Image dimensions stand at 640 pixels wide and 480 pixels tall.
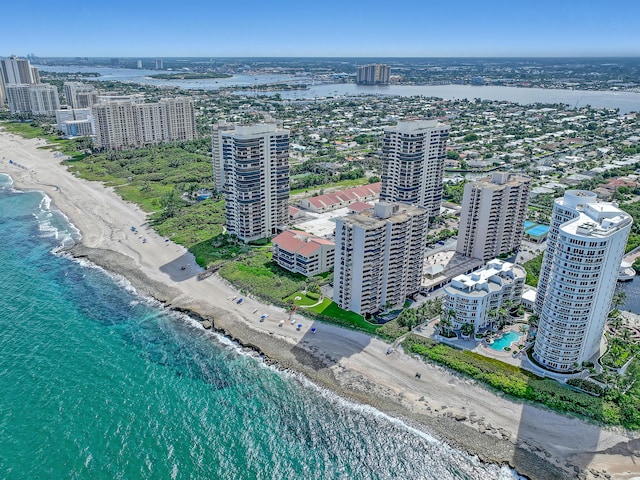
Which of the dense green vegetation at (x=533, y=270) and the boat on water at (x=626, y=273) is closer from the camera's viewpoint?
the dense green vegetation at (x=533, y=270)

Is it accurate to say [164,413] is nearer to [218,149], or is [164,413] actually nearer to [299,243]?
[299,243]

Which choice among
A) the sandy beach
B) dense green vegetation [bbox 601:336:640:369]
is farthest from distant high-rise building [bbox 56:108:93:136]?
dense green vegetation [bbox 601:336:640:369]

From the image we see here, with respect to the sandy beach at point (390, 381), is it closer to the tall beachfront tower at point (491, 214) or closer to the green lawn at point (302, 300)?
the green lawn at point (302, 300)

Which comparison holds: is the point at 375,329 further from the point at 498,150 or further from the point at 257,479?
the point at 498,150

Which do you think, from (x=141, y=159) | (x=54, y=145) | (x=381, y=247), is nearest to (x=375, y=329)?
(x=381, y=247)

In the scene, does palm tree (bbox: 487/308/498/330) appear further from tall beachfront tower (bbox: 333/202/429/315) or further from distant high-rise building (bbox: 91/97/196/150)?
distant high-rise building (bbox: 91/97/196/150)

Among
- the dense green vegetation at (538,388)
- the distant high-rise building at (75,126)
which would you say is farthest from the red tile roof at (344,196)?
the distant high-rise building at (75,126)
